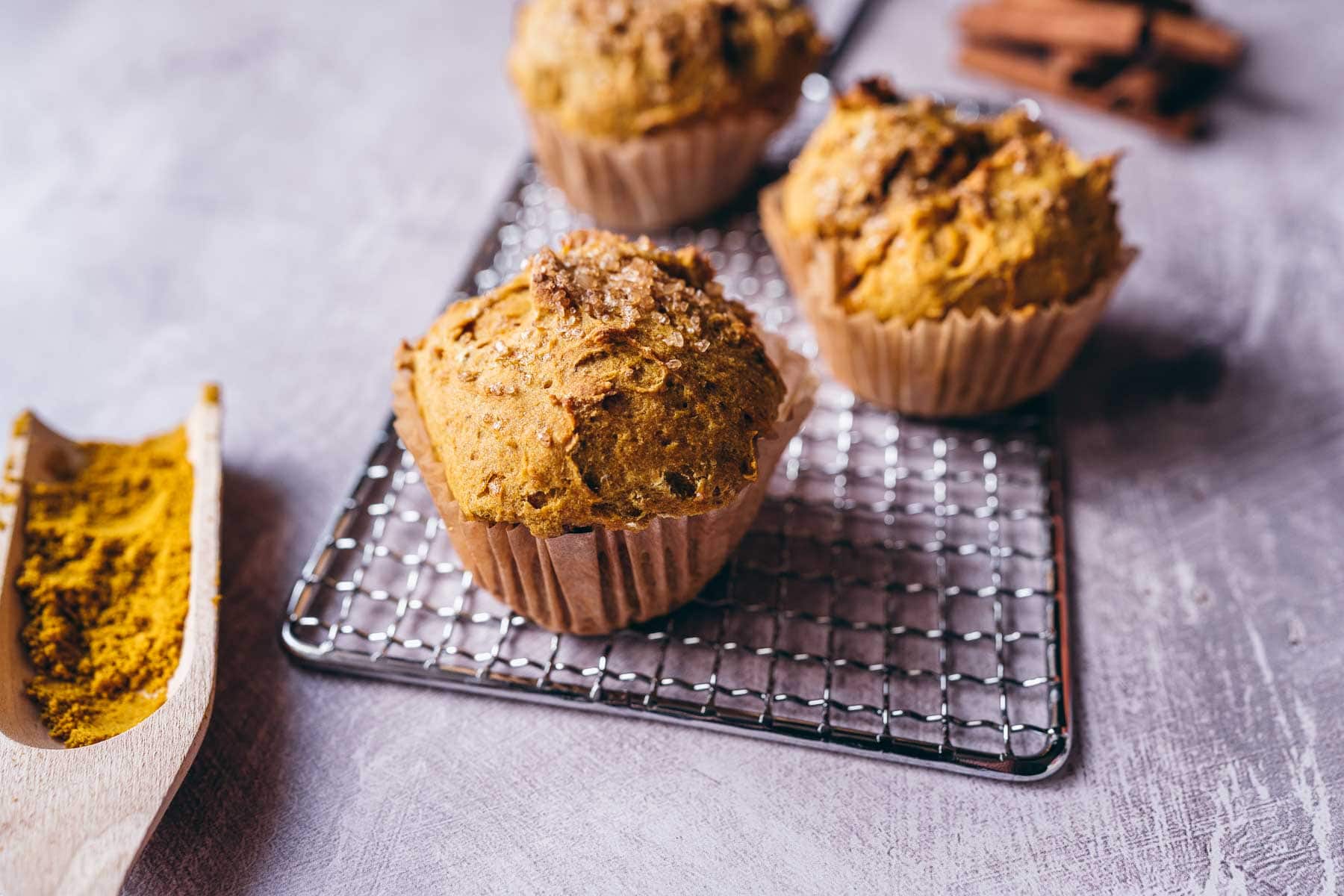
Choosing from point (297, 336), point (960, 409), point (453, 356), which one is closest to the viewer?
point (453, 356)

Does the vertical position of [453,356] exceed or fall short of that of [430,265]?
it exceeds it

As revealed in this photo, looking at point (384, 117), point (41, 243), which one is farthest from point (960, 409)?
point (41, 243)

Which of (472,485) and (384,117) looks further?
(384,117)

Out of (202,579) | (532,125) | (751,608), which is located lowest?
(751,608)

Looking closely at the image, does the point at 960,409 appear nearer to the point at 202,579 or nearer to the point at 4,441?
the point at 202,579

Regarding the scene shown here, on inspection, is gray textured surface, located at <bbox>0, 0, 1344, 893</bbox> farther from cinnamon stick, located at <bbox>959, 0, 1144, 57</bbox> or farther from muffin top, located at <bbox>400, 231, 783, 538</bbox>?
muffin top, located at <bbox>400, 231, 783, 538</bbox>

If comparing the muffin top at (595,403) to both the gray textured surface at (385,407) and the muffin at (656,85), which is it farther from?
the muffin at (656,85)

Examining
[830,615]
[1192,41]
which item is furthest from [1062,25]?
[830,615]
